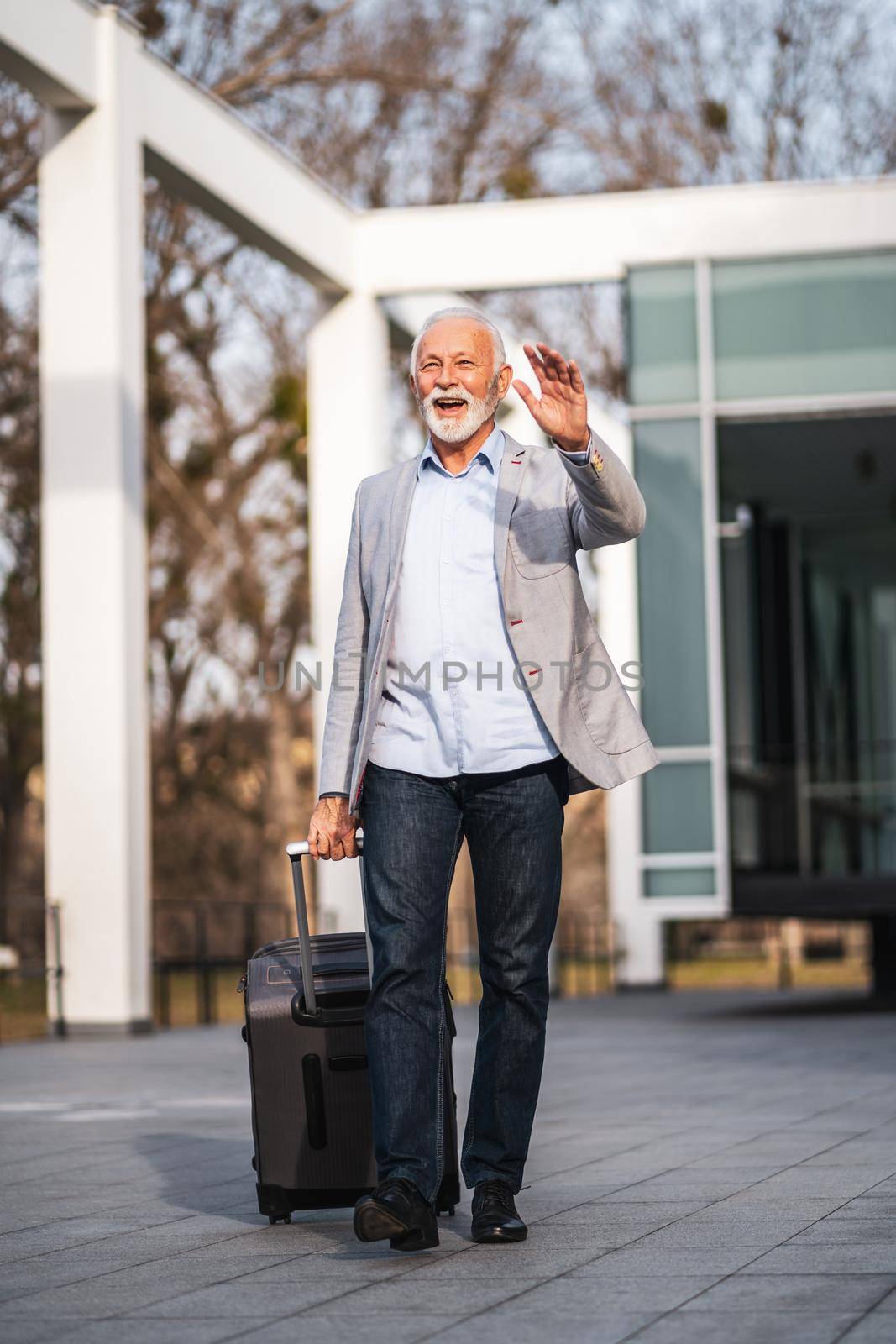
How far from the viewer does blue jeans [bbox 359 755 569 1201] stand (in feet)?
13.4

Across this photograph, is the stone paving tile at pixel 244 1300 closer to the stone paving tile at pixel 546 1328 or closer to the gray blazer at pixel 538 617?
the stone paving tile at pixel 546 1328

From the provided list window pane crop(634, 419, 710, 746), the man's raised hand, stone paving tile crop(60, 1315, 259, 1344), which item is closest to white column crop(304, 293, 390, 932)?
window pane crop(634, 419, 710, 746)

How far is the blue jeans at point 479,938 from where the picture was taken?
4.09 metres

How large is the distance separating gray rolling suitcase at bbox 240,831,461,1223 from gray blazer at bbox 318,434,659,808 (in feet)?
1.07

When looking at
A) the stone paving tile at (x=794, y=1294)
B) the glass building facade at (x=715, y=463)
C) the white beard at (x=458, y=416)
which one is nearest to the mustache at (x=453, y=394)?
the white beard at (x=458, y=416)

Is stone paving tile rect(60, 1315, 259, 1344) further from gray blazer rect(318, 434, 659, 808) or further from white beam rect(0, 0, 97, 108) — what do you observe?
white beam rect(0, 0, 97, 108)

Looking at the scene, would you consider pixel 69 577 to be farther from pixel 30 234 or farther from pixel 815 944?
pixel 815 944

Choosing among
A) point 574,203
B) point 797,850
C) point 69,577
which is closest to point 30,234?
point 574,203

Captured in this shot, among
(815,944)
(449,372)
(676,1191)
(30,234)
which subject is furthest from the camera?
(815,944)

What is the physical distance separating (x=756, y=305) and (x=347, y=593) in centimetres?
1101

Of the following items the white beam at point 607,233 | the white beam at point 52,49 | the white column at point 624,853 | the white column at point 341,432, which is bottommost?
the white column at point 624,853

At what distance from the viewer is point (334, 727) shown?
14.1 feet

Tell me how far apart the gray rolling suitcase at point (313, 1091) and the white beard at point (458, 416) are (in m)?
0.86

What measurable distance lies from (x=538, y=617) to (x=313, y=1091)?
1078 mm
